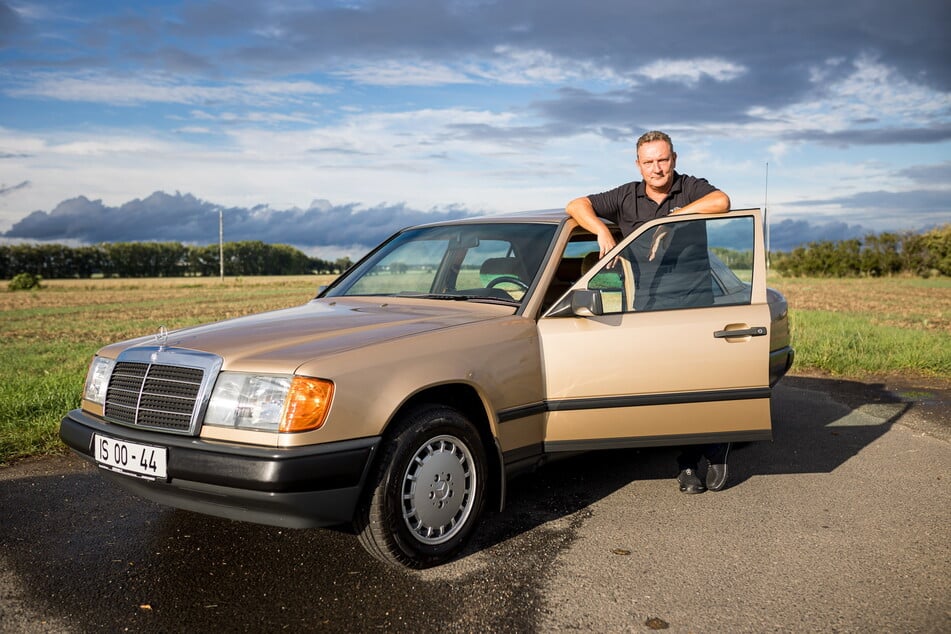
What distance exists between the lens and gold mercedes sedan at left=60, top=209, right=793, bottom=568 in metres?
3.25

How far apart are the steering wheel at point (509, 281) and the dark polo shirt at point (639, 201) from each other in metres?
0.82

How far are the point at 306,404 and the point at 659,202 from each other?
2.77 metres

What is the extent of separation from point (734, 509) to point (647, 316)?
4.16 feet

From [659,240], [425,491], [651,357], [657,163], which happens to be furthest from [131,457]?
[657,163]

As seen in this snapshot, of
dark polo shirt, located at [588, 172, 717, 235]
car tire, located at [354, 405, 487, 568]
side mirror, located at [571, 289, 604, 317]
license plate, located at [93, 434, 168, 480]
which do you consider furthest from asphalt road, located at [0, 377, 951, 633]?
dark polo shirt, located at [588, 172, 717, 235]

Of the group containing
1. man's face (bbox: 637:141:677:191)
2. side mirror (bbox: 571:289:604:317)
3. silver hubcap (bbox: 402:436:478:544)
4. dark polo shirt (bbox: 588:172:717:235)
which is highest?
man's face (bbox: 637:141:677:191)

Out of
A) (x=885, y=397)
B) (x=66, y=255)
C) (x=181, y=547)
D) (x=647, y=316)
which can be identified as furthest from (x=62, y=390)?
(x=66, y=255)

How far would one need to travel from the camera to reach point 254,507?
10.6 feet

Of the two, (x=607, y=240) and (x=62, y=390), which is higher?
(x=607, y=240)

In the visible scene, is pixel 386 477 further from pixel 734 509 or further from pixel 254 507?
pixel 734 509

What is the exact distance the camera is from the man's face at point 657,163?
4.93 meters

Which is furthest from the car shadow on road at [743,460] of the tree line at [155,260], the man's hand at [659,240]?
the tree line at [155,260]

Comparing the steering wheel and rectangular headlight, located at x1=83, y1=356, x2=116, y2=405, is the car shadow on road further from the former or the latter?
rectangular headlight, located at x1=83, y1=356, x2=116, y2=405

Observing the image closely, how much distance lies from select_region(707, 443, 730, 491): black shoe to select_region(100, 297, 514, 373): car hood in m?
1.66
